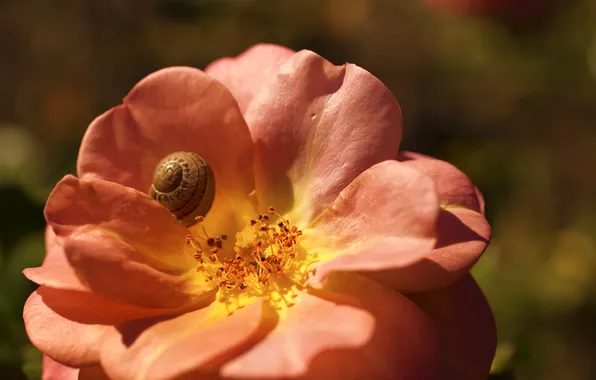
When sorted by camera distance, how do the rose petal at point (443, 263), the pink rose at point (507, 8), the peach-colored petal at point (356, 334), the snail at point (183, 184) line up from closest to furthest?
1. the peach-colored petal at point (356, 334)
2. the rose petal at point (443, 263)
3. the snail at point (183, 184)
4. the pink rose at point (507, 8)

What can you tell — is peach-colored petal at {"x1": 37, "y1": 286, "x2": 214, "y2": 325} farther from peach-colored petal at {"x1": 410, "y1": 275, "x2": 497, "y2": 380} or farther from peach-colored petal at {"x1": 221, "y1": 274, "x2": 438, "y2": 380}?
peach-colored petal at {"x1": 410, "y1": 275, "x2": 497, "y2": 380}

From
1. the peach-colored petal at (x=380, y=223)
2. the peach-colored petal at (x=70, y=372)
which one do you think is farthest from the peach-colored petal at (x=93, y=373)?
the peach-colored petal at (x=380, y=223)

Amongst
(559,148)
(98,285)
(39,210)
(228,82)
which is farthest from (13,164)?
(559,148)

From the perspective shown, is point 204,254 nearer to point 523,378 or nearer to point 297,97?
point 297,97

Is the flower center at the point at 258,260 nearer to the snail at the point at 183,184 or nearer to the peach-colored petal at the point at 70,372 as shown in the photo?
the snail at the point at 183,184

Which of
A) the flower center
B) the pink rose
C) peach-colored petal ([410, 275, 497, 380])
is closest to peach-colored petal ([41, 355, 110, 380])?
the flower center
